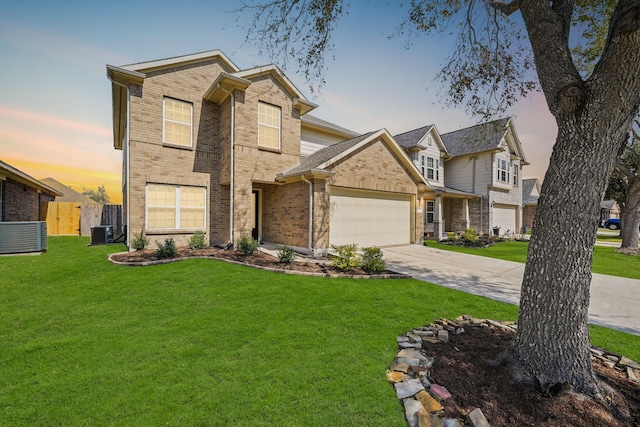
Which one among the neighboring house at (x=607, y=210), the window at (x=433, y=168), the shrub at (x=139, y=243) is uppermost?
the window at (x=433, y=168)

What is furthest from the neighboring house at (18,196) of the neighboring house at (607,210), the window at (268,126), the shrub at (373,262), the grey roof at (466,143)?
the neighboring house at (607,210)

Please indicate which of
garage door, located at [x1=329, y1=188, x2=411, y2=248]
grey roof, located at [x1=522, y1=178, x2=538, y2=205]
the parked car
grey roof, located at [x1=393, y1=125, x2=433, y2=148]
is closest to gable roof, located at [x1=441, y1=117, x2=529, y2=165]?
grey roof, located at [x1=393, y1=125, x2=433, y2=148]

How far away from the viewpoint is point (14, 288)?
243 inches

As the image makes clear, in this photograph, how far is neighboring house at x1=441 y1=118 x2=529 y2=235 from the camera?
65.1ft

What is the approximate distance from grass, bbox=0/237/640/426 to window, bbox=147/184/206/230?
3.97 m

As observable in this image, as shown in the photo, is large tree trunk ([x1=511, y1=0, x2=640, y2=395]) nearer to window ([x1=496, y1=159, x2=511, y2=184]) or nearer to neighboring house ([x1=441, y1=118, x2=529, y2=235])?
neighboring house ([x1=441, y1=118, x2=529, y2=235])

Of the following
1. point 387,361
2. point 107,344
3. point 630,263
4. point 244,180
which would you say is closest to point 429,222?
point 630,263

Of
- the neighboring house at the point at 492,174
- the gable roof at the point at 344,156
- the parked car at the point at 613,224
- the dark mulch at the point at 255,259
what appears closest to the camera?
the dark mulch at the point at 255,259

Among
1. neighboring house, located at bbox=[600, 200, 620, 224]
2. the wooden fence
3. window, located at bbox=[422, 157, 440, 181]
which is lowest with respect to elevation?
the wooden fence

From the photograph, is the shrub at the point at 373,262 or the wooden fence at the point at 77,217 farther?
the wooden fence at the point at 77,217

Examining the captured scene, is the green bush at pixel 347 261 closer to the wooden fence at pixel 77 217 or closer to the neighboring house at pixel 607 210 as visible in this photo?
the wooden fence at pixel 77 217

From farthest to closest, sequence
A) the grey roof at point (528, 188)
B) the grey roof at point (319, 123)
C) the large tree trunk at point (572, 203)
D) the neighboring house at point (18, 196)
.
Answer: the grey roof at point (528, 188) < the grey roof at point (319, 123) < the neighboring house at point (18, 196) < the large tree trunk at point (572, 203)

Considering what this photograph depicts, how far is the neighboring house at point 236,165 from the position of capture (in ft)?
34.1

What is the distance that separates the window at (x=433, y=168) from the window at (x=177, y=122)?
15.6 m
